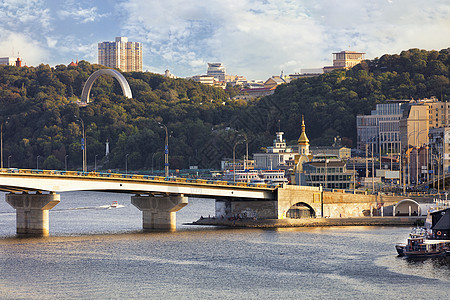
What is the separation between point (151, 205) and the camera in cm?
11012

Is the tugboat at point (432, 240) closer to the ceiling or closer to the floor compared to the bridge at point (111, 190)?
closer to the floor

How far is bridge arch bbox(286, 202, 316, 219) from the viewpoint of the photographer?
114875mm

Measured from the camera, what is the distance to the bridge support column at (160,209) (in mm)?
108812

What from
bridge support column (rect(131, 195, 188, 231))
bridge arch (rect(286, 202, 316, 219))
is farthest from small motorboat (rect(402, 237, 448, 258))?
bridge support column (rect(131, 195, 188, 231))

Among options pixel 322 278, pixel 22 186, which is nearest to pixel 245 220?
pixel 22 186

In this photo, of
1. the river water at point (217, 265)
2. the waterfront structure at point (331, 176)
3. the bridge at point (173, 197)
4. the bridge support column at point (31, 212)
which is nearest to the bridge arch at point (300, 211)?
the bridge at point (173, 197)

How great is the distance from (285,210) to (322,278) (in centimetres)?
3787

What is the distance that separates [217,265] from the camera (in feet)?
270

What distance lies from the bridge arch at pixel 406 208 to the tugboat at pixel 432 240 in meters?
30.1

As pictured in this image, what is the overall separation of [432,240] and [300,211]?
98.9 ft

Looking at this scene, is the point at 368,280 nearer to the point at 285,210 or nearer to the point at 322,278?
the point at 322,278

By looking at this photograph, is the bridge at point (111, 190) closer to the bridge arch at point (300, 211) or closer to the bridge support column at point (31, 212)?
the bridge support column at point (31, 212)

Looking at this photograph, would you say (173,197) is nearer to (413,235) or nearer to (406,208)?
(406,208)

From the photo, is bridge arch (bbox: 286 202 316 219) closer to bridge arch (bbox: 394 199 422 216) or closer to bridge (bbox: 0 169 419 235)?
bridge (bbox: 0 169 419 235)
